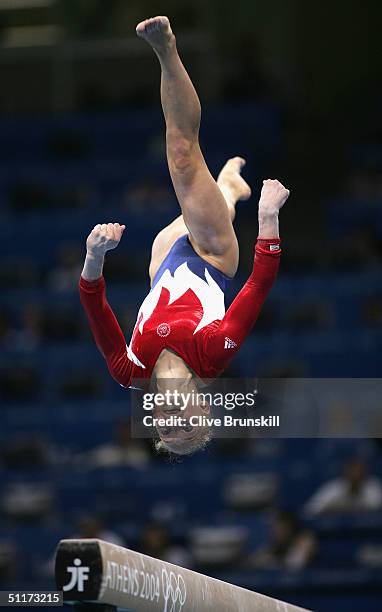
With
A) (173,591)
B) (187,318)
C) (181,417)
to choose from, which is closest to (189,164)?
(187,318)

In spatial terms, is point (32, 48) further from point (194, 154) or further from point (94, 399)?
point (194, 154)

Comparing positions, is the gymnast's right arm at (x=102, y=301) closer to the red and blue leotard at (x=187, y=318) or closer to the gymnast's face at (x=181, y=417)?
the red and blue leotard at (x=187, y=318)

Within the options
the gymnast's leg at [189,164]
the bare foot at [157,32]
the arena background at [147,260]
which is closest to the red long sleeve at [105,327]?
the gymnast's leg at [189,164]

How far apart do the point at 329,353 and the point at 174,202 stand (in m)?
3.15

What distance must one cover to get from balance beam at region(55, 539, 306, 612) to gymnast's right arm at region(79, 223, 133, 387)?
1.14m

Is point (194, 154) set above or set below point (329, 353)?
above

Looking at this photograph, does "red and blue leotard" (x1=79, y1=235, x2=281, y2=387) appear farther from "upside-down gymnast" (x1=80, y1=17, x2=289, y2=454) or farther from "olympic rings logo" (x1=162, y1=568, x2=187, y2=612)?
"olympic rings logo" (x1=162, y1=568, x2=187, y2=612)

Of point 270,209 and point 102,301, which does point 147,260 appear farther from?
point 270,209

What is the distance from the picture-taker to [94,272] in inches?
195

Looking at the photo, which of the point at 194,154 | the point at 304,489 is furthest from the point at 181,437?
the point at 304,489

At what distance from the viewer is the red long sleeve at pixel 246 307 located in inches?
195

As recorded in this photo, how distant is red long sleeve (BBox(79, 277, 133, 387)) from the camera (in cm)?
500

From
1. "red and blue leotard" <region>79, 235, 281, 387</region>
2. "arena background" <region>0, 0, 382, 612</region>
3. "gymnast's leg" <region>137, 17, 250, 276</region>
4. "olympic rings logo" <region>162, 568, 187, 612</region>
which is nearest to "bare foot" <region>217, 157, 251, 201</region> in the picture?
"gymnast's leg" <region>137, 17, 250, 276</region>

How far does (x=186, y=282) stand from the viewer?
5.48 metres
